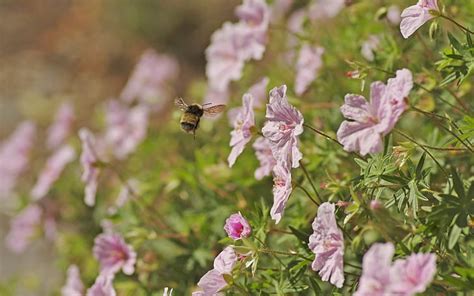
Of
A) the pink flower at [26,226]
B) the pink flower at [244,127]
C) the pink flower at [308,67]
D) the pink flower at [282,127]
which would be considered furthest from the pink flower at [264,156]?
the pink flower at [26,226]

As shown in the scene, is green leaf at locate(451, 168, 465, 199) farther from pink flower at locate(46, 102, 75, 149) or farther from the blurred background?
the blurred background

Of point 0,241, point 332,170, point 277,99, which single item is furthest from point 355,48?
point 0,241

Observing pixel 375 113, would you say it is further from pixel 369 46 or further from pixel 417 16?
pixel 369 46

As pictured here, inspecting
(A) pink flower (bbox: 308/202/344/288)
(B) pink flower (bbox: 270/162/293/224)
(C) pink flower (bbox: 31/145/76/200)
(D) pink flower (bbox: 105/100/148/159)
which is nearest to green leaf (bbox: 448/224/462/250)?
(A) pink flower (bbox: 308/202/344/288)

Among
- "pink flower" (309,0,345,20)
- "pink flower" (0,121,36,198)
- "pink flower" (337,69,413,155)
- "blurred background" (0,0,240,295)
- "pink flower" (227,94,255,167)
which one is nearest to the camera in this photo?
"pink flower" (337,69,413,155)

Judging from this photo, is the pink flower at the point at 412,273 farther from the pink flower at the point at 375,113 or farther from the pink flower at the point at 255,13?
the pink flower at the point at 255,13

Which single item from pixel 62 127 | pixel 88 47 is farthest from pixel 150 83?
pixel 88 47
